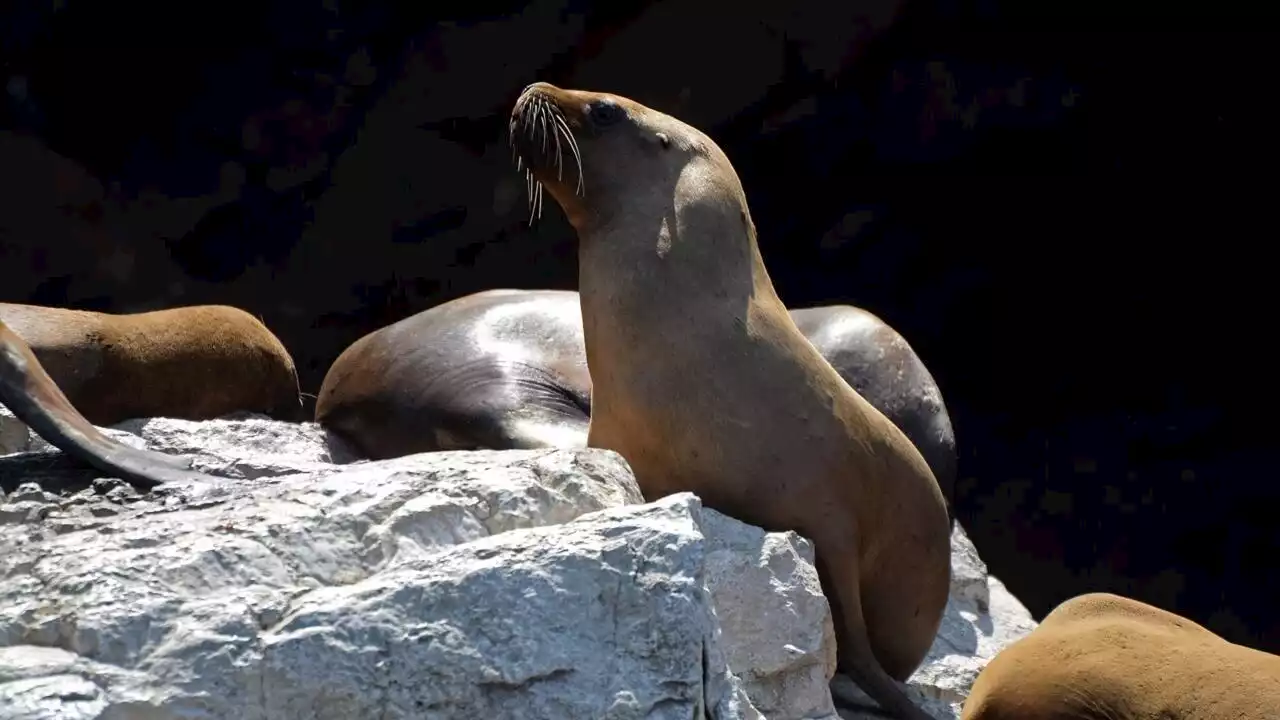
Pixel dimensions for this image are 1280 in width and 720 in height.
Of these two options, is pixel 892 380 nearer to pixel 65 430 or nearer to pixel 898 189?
pixel 65 430

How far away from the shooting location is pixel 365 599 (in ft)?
7.93

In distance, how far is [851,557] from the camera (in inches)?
145

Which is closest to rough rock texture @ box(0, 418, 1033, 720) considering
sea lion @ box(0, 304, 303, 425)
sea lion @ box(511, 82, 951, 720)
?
sea lion @ box(511, 82, 951, 720)

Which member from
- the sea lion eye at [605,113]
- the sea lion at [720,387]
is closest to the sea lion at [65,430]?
the sea lion at [720,387]

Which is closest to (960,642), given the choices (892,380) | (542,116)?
(892,380)

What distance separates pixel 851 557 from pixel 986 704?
0.69m

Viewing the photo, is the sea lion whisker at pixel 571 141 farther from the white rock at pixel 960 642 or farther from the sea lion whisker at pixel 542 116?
the white rock at pixel 960 642

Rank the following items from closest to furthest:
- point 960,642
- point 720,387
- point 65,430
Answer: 1. point 65,430
2. point 720,387
3. point 960,642

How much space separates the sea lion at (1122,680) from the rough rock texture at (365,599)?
1585 millimetres

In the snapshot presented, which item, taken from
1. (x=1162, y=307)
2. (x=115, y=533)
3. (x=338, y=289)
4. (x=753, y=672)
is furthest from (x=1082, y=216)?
(x=115, y=533)

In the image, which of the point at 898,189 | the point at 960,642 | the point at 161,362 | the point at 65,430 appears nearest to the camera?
the point at 65,430

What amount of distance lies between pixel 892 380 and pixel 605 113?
241cm

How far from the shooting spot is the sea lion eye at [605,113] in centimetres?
404

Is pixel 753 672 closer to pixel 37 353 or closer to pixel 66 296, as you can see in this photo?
pixel 37 353
